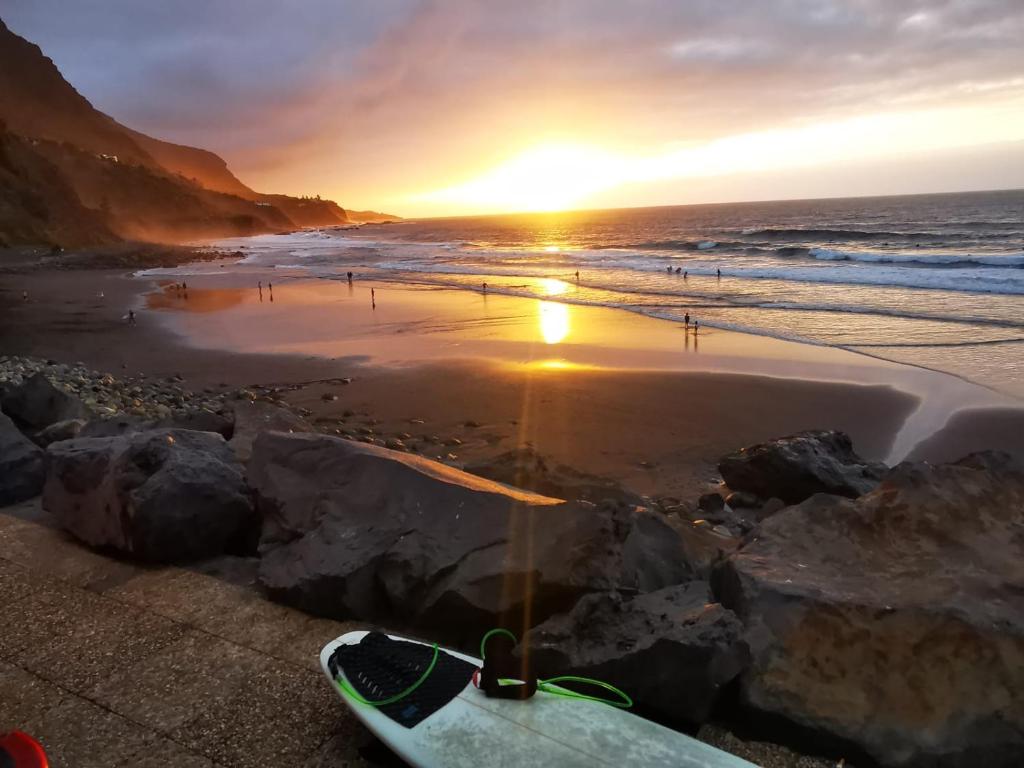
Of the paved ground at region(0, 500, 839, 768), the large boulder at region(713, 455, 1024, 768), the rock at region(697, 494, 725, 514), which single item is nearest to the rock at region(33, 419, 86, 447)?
the paved ground at region(0, 500, 839, 768)

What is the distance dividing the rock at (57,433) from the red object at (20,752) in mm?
5508

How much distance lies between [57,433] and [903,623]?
27.0 feet

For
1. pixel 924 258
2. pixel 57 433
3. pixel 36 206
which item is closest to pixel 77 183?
pixel 36 206

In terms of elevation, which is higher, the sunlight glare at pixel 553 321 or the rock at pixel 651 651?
the rock at pixel 651 651

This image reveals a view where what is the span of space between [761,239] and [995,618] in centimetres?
5640

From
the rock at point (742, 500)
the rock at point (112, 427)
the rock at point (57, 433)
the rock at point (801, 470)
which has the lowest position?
the rock at point (742, 500)

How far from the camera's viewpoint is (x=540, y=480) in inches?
281

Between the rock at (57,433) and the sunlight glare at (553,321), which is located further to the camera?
the sunlight glare at (553,321)

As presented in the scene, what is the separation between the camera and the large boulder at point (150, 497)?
4.64 meters

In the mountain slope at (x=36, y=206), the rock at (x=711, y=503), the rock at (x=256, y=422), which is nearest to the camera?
the rock at (x=711, y=503)

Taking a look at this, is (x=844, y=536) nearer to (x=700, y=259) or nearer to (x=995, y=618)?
(x=995, y=618)

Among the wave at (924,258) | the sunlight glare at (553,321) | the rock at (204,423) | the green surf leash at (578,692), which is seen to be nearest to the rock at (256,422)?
the rock at (204,423)

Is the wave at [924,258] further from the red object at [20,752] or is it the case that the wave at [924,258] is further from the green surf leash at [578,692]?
the red object at [20,752]

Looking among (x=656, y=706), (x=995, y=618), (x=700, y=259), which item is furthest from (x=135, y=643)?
(x=700, y=259)
